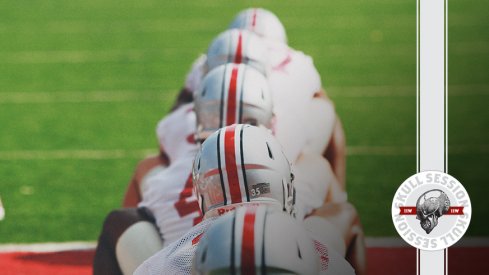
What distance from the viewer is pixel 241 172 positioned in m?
1.69

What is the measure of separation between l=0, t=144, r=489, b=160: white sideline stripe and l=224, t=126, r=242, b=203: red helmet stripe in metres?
0.64

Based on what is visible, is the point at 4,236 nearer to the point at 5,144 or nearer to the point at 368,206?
the point at 5,144

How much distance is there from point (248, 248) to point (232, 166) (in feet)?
1.19

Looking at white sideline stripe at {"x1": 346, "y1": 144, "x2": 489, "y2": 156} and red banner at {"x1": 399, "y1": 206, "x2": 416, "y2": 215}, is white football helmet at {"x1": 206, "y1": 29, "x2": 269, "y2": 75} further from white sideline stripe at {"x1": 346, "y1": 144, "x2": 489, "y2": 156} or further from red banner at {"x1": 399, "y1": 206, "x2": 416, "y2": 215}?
red banner at {"x1": 399, "y1": 206, "x2": 416, "y2": 215}

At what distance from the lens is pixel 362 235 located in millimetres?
2285

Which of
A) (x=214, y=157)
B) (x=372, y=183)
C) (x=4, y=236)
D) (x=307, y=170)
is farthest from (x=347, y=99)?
(x=214, y=157)

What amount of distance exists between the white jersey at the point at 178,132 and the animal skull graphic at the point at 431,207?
425 millimetres

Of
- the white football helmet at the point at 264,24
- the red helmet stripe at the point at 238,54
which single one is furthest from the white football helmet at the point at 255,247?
the white football helmet at the point at 264,24

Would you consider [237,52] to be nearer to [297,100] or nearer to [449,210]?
[297,100]

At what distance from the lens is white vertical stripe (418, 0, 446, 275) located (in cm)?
223

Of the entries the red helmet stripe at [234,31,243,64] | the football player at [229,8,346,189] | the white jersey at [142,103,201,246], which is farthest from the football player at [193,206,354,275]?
the red helmet stripe at [234,31,243,64]

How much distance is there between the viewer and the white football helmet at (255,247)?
1.34m

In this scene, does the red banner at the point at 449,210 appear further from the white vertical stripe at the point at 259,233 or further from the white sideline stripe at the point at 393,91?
the white vertical stripe at the point at 259,233

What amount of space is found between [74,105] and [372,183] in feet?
3.19
